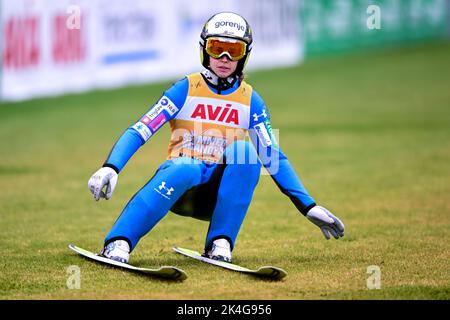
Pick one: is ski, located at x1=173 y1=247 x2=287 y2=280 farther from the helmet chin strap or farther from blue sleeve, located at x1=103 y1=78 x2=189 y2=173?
the helmet chin strap

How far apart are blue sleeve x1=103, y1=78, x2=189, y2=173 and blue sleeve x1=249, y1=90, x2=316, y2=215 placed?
53 centimetres

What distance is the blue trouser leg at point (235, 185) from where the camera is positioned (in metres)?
6.54

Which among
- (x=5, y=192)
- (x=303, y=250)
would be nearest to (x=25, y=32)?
(x=5, y=192)

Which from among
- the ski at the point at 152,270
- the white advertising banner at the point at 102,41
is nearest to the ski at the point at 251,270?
the ski at the point at 152,270

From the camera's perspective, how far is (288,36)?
25.0m

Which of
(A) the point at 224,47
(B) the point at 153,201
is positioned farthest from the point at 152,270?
(A) the point at 224,47

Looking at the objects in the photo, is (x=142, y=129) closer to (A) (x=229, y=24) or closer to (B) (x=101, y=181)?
(B) (x=101, y=181)

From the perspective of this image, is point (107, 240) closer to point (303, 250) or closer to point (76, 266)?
point (76, 266)

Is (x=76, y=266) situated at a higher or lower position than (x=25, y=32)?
lower

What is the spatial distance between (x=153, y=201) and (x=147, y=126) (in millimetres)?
526

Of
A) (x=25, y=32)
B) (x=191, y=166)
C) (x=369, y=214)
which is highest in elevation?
(x=25, y=32)

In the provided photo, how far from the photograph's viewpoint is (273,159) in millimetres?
6770

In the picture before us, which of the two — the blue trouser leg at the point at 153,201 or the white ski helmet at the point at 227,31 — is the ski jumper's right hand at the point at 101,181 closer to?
the blue trouser leg at the point at 153,201
